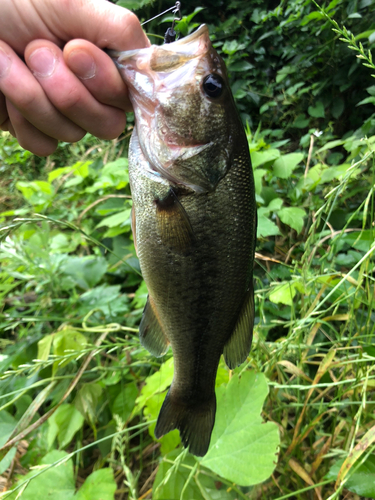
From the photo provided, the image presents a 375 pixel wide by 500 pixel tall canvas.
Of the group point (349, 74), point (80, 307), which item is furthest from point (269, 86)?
point (80, 307)

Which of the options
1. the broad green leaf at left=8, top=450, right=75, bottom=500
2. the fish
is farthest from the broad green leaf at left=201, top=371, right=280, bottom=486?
the broad green leaf at left=8, top=450, right=75, bottom=500

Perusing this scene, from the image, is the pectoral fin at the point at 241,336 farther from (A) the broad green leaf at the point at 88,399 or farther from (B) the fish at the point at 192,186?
(A) the broad green leaf at the point at 88,399

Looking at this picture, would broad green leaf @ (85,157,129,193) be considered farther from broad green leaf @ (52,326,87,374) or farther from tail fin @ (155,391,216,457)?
tail fin @ (155,391,216,457)

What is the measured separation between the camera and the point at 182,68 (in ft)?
2.80

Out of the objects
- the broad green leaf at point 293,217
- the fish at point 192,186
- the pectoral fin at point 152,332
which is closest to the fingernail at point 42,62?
the fish at point 192,186

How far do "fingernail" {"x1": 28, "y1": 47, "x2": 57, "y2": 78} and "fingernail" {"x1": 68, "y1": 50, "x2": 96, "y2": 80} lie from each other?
47mm

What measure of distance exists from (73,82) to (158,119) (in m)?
0.26

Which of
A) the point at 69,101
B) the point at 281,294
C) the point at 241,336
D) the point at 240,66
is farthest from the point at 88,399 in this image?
the point at 240,66

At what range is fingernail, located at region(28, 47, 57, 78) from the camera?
2.74 feet

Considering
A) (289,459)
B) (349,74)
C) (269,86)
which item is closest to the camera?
(289,459)

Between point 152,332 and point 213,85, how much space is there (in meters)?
0.74

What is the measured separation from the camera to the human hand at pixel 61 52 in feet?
2.74

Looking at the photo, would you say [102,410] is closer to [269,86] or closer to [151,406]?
[151,406]

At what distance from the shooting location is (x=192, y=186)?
2.81ft
